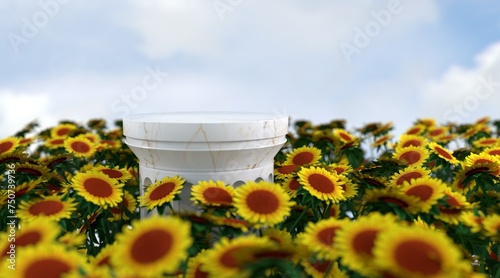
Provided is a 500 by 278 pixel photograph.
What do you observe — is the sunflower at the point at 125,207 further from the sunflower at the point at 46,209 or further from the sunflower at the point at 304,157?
the sunflower at the point at 304,157

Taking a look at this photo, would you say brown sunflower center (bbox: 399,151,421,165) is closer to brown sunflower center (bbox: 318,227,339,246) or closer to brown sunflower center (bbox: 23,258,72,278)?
brown sunflower center (bbox: 318,227,339,246)

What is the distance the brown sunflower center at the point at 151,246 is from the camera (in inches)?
46.0

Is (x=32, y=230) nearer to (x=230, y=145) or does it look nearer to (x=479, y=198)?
(x=230, y=145)

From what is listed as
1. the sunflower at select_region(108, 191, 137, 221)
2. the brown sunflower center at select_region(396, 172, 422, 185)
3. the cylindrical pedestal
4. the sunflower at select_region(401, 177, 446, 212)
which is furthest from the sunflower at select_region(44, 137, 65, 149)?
the sunflower at select_region(401, 177, 446, 212)

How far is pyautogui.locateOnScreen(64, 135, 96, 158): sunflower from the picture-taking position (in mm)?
2855

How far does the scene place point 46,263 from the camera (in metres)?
1.24

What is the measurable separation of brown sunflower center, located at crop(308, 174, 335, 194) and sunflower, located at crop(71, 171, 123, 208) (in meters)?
0.82

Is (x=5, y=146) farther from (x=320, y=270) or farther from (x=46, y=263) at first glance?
(x=320, y=270)

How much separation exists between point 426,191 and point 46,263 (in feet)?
4.23

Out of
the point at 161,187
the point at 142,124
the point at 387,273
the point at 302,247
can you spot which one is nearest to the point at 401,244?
the point at 387,273

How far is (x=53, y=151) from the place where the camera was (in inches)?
147

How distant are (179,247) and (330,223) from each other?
1.79 feet

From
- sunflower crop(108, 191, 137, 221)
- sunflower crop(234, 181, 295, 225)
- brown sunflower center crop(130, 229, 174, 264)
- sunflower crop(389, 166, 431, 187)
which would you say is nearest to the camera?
brown sunflower center crop(130, 229, 174, 264)

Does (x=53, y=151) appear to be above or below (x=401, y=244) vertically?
below
